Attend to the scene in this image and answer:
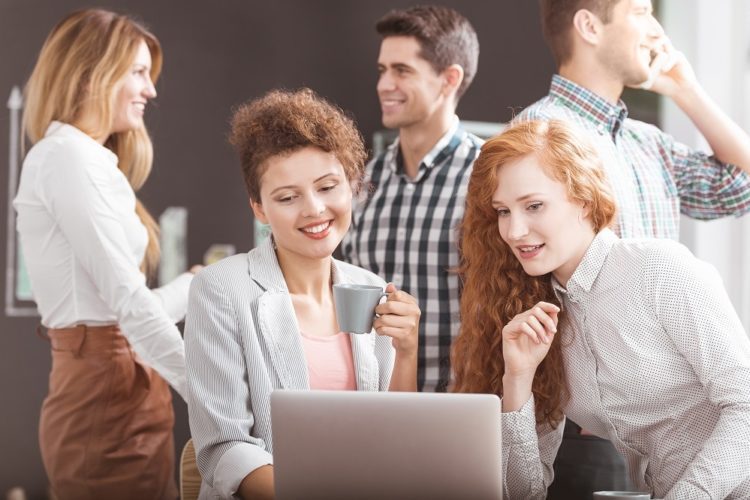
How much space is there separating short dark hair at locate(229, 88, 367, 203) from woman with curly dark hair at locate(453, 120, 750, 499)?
0.30 meters

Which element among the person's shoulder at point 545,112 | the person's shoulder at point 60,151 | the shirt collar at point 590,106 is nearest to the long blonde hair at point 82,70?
the person's shoulder at point 60,151

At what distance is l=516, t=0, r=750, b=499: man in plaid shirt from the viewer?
109 inches

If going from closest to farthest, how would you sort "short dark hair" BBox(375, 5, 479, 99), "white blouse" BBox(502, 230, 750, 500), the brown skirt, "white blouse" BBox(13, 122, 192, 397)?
1. "white blouse" BBox(502, 230, 750, 500)
2. "white blouse" BBox(13, 122, 192, 397)
3. the brown skirt
4. "short dark hair" BBox(375, 5, 479, 99)

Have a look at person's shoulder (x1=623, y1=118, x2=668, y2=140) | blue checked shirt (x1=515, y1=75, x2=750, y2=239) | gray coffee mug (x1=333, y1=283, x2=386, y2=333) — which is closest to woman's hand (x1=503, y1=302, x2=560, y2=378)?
gray coffee mug (x1=333, y1=283, x2=386, y2=333)

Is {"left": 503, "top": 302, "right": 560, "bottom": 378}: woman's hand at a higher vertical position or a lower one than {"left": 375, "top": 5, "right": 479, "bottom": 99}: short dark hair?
lower

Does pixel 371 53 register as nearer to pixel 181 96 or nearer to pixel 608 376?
pixel 181 96

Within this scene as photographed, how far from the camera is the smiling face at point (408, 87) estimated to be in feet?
10.4

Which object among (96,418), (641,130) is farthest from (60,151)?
(641,130)

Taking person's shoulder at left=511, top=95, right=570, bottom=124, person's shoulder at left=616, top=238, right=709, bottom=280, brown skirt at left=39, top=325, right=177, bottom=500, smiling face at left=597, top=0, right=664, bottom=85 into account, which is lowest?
brown skirt at left=39, top=325, right=177, bottom=500

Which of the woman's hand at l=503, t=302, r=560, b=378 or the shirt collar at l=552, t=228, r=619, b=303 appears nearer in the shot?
the woman's hand at l=503, t=302, r=560, b=378

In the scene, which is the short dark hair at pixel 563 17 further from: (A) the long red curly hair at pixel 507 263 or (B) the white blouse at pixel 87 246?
(B) the white blouse at pixel 87 246

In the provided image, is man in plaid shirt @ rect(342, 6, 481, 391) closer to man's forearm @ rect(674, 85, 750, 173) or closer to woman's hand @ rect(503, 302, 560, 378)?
man's forearm @ rect(674, 85, 750, 173)

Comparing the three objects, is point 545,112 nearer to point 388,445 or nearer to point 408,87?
point 408,87

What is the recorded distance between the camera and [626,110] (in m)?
2.81
